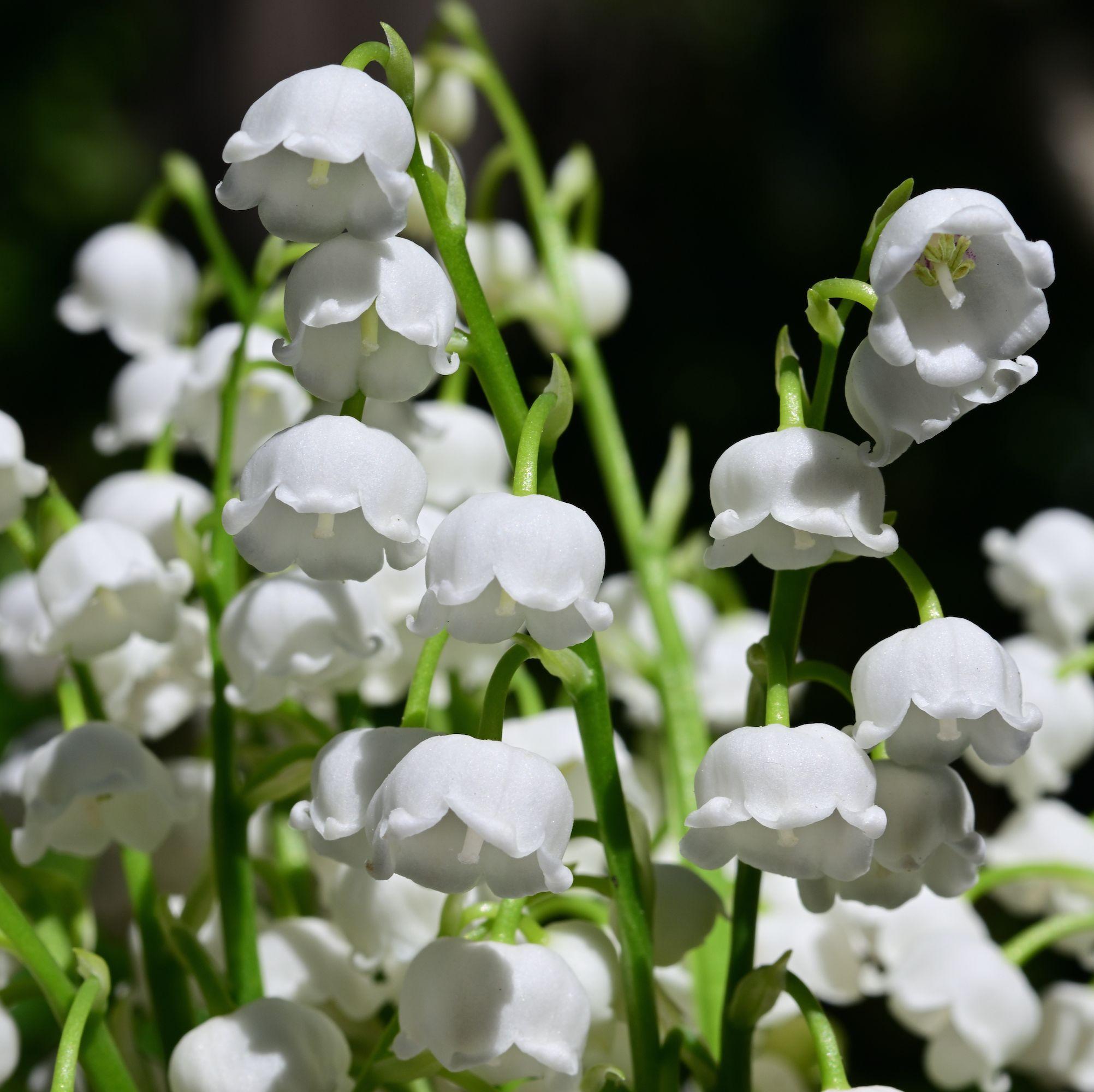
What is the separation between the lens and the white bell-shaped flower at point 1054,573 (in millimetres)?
682

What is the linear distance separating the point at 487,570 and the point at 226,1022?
0.60 ft

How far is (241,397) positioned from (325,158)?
29cm

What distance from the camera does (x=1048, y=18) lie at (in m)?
1.64

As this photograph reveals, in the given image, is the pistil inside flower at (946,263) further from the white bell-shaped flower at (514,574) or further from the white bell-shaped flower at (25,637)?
the white bell-shaped flower at (25,637)

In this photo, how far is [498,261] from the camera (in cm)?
79

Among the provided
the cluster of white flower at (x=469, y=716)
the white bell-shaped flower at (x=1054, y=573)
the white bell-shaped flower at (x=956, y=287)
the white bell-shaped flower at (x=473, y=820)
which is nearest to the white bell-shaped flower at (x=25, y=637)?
the cluster of white flower at (x=469, y=716)

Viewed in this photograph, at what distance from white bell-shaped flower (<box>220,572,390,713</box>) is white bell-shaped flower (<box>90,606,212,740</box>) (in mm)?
98

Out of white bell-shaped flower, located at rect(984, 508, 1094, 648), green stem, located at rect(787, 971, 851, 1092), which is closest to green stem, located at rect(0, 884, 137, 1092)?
green stem, located at rect(787, 971, 851, 1092)

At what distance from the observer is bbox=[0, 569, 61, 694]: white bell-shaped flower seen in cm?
54

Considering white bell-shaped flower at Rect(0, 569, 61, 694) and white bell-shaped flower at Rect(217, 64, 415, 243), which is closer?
white bell-shaped flower at Rect(217, 64, 415, 243)

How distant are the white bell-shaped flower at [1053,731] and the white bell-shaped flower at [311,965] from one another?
0.98 ft

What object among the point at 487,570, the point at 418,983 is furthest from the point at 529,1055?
the point at 487,570

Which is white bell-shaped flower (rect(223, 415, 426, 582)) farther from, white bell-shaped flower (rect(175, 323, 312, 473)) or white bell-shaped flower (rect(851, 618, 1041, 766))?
white bell-shaped flower (rect(175, 323, 312, 473))

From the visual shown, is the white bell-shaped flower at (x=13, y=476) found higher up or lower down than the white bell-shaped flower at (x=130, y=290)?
higher up
